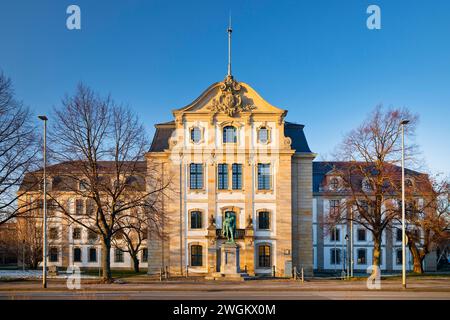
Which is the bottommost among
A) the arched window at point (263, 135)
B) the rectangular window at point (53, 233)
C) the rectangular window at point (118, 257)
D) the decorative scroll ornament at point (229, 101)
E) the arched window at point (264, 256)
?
the rectangular window at point (118, 257)

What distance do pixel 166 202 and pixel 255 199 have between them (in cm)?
827

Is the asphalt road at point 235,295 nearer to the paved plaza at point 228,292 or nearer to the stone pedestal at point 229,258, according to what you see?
the paved plaza at point 228,292

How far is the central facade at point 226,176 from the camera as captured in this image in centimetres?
4272

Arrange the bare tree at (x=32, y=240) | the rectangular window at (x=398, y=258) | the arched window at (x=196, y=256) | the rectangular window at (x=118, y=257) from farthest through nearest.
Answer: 1. the rectangular window at (x=118, y=257)
2. the rectangular window at (x=398, y=258)
3. the bare tree at (x=32, y=240)
4. the arched window at (x=196, y=256)

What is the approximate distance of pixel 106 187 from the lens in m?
31.3

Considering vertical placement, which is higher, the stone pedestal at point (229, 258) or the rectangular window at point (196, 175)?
the rectangular window at point (196, 175)

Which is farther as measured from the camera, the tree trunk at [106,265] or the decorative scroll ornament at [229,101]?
the decorative scroll ornament at [229,101]

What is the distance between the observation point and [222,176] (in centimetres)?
4341

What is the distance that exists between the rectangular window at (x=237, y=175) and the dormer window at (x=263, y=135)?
10.3ft

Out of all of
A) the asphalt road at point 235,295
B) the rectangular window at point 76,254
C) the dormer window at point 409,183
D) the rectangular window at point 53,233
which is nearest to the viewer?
the asphalt road at point 235,295

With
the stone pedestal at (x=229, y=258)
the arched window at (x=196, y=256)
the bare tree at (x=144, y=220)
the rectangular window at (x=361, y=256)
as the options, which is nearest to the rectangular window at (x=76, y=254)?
the bare tree at (x=144, y=220)

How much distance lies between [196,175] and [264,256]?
975 centimetres

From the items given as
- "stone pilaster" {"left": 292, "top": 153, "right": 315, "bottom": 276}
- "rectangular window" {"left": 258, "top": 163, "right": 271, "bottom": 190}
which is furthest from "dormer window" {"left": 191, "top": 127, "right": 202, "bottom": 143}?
"stone pilaster" {"left": 292, "top": 153, "right": 315, "bottom": 276}
